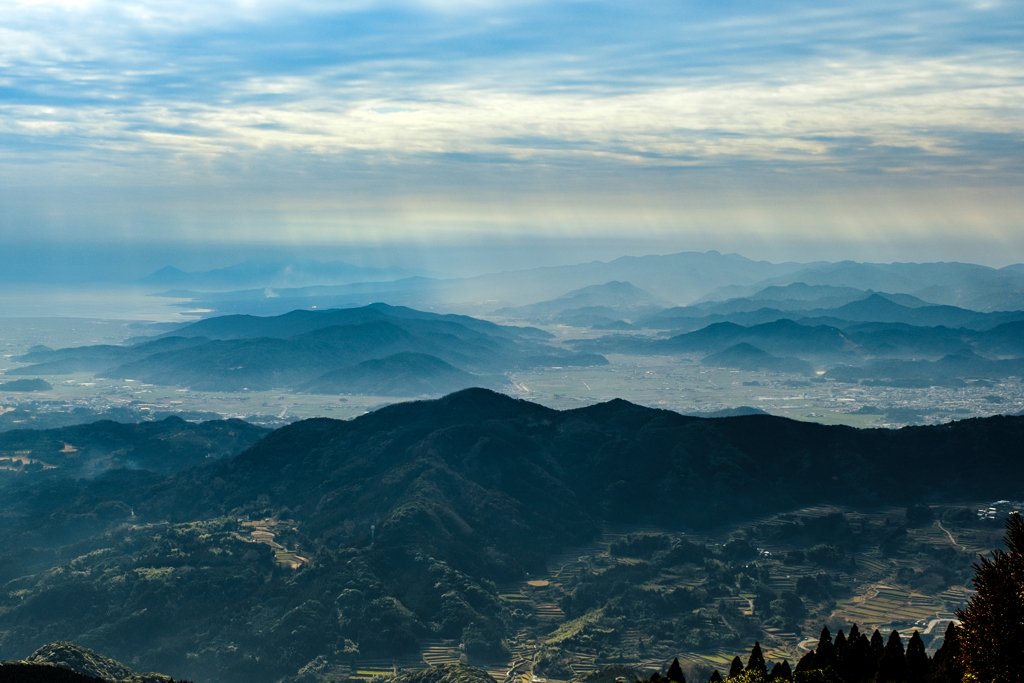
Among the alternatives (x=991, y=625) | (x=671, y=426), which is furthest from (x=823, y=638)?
(x=671, y=426)

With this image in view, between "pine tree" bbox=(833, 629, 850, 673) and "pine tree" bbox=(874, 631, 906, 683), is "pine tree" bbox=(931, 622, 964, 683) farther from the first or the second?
"pine tree" bbox=(833, 629, 850, 673)

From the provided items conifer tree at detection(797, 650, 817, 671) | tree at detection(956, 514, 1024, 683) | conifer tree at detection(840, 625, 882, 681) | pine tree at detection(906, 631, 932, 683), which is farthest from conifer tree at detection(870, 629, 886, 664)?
tree at detection(956, 514, 1024, 683)

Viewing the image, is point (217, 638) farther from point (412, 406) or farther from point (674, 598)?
point (412, 406)

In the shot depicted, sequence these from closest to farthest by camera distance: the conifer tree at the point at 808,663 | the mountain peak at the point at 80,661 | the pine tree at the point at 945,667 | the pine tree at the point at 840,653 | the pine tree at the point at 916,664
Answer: the pine tree at the point at 945,667 → the pine tree at the point at 916,664 → the conifer tree at the point at 808,663 → the pine tree at the point at 840,653 → the mountain peak at the point at 80,661

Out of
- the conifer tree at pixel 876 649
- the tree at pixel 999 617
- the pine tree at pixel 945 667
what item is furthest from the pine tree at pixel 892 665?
the tree at pixel 999 617

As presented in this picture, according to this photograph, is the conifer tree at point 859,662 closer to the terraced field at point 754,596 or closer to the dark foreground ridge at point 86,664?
the terraced field at point 754,596

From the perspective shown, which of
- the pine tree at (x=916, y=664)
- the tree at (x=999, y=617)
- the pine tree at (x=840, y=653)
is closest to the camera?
the tree at (x=999, y=617)

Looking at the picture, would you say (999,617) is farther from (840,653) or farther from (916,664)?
(840,653)
